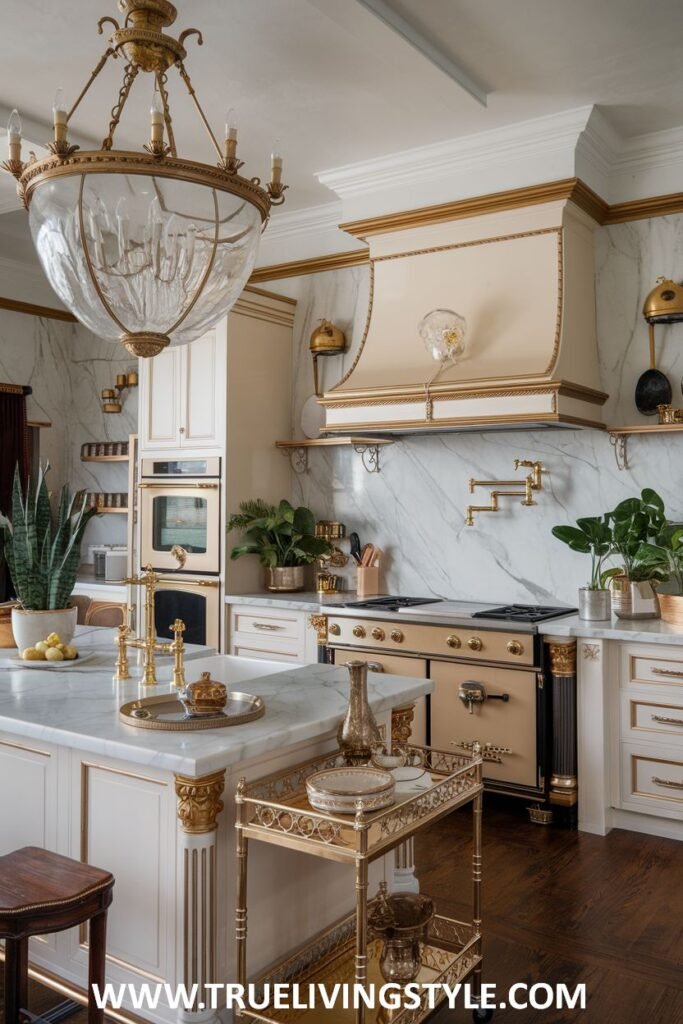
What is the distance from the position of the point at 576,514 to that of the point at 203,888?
298 centimetres

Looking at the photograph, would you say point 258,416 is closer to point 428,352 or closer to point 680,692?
point 428,352

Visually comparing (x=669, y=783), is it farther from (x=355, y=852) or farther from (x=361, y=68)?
(x=361, y=68)

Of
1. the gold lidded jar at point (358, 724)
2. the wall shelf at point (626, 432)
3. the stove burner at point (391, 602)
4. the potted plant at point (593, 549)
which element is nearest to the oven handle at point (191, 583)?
the stove burner at point (391, 602)

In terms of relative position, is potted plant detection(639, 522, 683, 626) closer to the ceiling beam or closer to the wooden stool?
the ceiling beam

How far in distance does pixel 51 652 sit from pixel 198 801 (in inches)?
46.4

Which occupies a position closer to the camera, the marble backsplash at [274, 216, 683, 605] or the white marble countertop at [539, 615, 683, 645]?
the white marble countertop at [539, 615, 683, 645]

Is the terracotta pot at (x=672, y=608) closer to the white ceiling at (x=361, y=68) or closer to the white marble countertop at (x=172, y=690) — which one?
the white marble countertop at (x=172, y=690)

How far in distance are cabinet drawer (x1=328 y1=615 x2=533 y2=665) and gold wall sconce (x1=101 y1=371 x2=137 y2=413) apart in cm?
288

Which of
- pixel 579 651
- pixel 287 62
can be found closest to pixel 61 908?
pixel 579 651

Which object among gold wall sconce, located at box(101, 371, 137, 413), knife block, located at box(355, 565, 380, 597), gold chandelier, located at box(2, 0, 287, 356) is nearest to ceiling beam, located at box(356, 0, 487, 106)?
gold chandelier, located at box(2, 0, 287, 356)

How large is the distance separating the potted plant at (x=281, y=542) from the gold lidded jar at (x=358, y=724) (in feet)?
9.20

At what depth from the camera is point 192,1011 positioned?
2.00 m

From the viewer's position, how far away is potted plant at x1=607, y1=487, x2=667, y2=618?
3.89 meters

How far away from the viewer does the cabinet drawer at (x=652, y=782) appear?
3.60 metres
